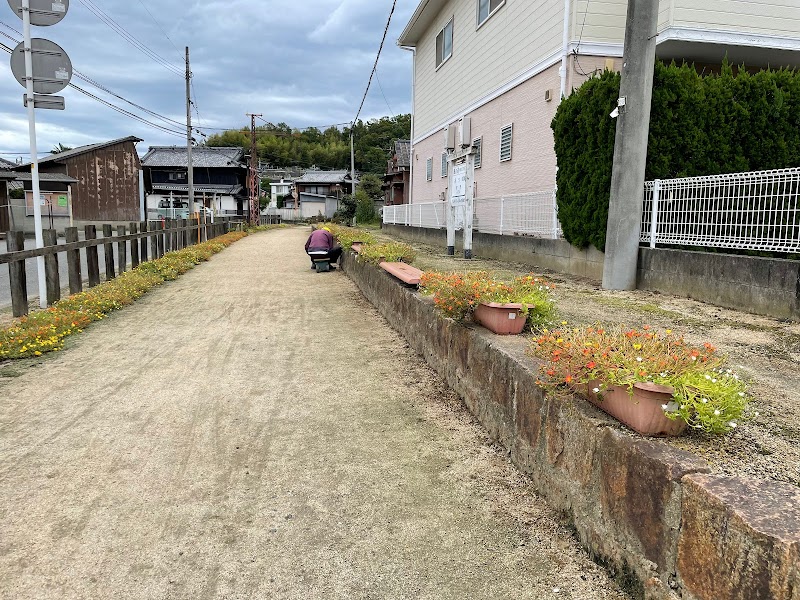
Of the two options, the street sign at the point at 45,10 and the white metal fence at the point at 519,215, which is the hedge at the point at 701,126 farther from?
the street sign at the point at 45,10

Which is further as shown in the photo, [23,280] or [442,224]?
[442,224]

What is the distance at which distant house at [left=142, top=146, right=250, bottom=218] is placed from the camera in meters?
50.3

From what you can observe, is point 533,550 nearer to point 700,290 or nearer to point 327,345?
point 327,345

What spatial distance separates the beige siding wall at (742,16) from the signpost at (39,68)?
9634 mm

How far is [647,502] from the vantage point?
1.90 m

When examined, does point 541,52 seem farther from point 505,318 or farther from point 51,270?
point 51,270

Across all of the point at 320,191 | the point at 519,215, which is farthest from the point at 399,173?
the point at 519,215

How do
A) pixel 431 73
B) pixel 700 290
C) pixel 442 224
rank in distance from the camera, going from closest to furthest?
1. pixel 700 290
2. pixel 442 224
3. pixel 431 73

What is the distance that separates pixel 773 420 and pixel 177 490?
293 cm

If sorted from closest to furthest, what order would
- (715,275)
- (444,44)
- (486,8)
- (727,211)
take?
1. (715,275)
2. (727,211)
3. (486,8)
4. (444,44)

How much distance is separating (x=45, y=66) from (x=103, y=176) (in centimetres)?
3735

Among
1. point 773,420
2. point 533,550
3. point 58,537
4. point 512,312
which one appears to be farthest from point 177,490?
point 773,420

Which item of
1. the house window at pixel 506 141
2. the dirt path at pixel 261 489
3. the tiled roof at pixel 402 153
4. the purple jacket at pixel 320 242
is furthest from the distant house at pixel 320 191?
the dirt path at pixel 261 489

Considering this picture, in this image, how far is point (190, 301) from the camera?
8953mm
